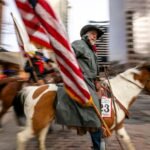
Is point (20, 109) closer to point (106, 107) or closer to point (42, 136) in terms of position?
point (42, 136)

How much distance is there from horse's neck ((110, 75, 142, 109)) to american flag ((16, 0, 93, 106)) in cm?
90

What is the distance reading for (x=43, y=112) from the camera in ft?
23.6

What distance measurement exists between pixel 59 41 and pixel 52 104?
4.96 feet

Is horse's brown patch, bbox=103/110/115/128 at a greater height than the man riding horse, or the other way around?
the man riding horse

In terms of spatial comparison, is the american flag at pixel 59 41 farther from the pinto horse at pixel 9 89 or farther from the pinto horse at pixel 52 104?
the pinto horse at pixel 9 89

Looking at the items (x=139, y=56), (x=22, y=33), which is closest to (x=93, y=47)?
(x=22, y=33)

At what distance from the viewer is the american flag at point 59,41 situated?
588 centimetres

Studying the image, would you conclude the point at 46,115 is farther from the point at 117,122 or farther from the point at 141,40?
the point at 141,40

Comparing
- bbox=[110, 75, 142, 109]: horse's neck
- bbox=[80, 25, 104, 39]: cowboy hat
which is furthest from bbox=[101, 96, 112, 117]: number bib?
bbox=[80, 25, 104, 39]: cowboy hat

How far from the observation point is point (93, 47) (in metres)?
7.23

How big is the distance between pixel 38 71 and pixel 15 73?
4.07 feet

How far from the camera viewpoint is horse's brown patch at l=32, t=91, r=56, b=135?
23.5 ft

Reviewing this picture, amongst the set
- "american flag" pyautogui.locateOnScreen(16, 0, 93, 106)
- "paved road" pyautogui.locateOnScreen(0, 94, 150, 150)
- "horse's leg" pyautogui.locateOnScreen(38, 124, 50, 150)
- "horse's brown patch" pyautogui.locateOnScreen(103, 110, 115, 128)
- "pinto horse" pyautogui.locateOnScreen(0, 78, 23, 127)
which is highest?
"american flag" pyautogui.locateOnScreen(16, 0, 93, 106)

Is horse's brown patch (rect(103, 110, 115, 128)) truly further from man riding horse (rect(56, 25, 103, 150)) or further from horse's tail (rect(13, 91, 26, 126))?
horse's tail (rect(13, 91, 26, 126))
